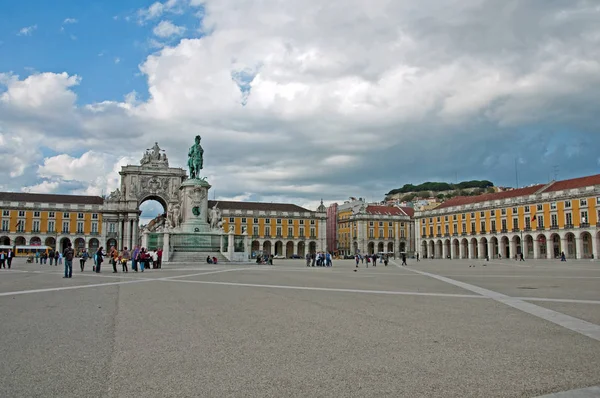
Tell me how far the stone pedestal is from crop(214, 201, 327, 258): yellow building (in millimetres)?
55858

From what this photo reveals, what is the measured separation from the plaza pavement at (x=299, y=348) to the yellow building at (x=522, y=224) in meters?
65.7

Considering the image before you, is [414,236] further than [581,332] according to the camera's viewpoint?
Yes

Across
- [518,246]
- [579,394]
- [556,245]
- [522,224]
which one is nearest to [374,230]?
[518,246]

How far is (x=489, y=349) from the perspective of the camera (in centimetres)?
650

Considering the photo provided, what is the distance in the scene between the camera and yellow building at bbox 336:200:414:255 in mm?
103188

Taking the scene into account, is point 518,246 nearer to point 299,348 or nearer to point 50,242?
point 50,242

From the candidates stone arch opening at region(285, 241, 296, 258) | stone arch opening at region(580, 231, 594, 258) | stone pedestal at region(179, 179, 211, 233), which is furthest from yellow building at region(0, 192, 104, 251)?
stone arch opening at region(580, 231, 594, 258)

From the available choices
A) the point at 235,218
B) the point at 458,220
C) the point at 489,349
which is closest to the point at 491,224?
the point at 458,220

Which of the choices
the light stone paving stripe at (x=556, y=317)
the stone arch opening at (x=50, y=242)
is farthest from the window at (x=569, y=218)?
the stone arch opening at (x=50, y=242)

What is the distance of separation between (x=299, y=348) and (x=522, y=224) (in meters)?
79.2

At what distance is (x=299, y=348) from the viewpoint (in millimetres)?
6602

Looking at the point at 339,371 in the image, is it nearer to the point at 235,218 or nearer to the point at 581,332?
the point at 581,332

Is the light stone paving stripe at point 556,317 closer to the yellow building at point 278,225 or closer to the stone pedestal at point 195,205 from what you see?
the stone pedestal at point 195,205

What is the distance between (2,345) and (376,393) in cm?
508
